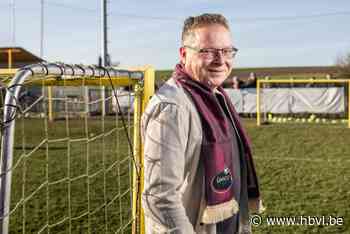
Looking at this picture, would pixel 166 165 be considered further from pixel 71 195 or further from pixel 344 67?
pixel 344 67

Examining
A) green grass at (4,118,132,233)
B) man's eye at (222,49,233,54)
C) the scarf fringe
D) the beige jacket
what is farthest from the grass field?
man's eye at (222,49,233,54)

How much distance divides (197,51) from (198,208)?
567mm

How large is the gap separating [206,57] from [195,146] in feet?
1.07

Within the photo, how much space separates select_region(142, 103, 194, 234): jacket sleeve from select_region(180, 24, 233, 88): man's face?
0.67 feet

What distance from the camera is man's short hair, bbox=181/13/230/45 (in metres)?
1.84

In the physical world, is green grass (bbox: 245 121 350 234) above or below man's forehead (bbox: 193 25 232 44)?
below

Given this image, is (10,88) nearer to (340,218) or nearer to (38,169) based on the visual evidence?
(340,218)

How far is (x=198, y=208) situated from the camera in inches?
72.2

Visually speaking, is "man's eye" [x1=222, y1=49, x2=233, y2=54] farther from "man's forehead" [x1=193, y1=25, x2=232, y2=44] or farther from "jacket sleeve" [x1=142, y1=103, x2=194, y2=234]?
"jacket sleeve" [x1=142, y1=103, x2=194, y2=234]

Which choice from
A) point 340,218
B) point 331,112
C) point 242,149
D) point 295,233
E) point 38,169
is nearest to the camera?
point 242,149

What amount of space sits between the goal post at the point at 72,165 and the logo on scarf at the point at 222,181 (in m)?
0.70

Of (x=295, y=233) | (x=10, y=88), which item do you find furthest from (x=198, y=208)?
(x=295, y=233)

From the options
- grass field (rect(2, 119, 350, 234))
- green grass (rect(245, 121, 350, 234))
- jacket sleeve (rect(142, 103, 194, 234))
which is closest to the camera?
jacket sleeve (rect(142, 103, 194, 234))

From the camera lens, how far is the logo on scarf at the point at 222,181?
180 cm
